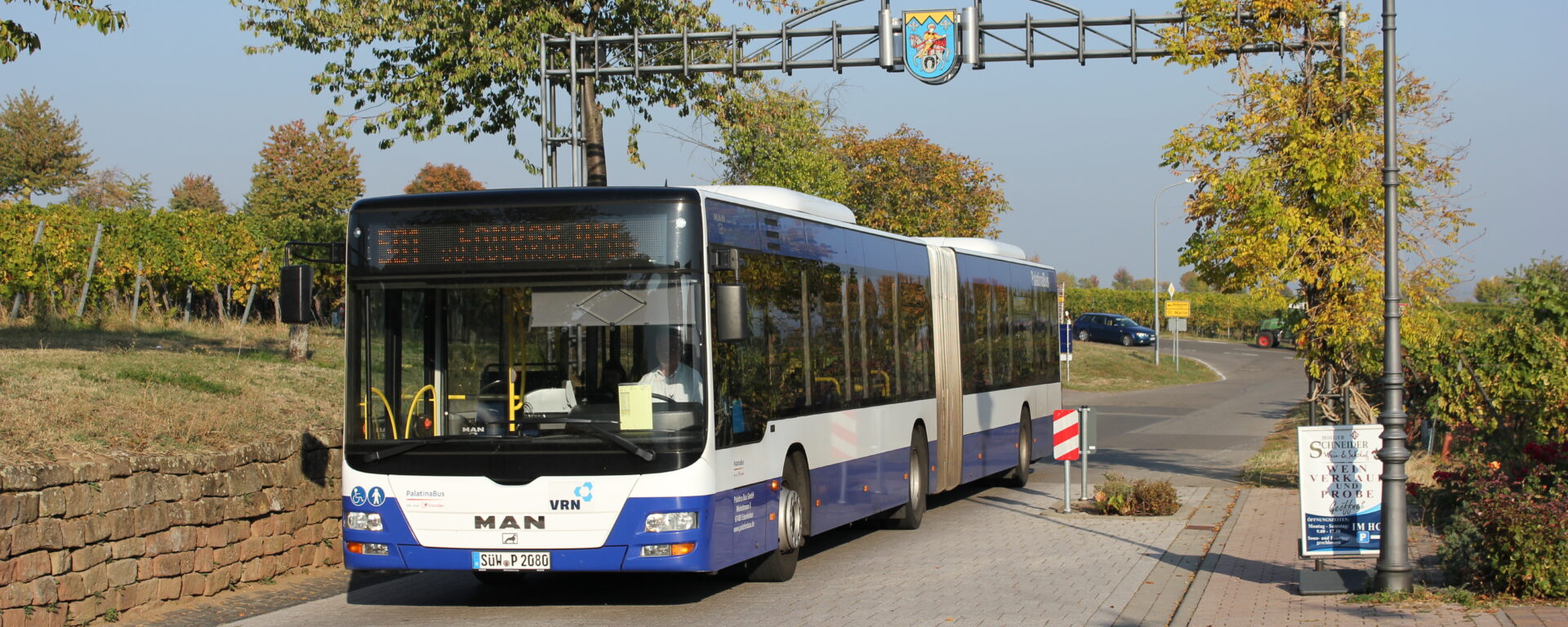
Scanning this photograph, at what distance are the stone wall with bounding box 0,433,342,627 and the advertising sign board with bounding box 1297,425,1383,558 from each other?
765 centimetres

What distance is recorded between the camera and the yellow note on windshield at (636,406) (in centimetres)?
961

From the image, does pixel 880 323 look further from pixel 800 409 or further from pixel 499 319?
pixel 499 319

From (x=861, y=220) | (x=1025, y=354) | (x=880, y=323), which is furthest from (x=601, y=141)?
(x=861, y=220)

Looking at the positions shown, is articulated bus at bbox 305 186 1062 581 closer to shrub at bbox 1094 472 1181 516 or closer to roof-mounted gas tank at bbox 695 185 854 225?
roof-mounted gas tank at bbox 695 185 854 225

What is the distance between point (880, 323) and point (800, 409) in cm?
255

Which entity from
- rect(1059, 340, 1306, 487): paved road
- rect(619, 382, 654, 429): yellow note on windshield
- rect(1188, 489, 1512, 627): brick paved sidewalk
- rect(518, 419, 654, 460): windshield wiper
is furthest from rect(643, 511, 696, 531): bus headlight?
rect(1059, 340, 1306, 487): paved road

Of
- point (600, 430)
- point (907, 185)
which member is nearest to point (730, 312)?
point (600, 430)

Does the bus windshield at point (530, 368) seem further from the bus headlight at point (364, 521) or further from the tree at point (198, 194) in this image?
the tree at point (198, 194)

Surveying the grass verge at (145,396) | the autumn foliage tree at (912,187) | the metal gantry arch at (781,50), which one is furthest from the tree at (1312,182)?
the autumn foliage tree at (912,187)

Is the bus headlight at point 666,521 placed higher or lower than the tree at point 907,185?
lower

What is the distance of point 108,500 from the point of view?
9.60m

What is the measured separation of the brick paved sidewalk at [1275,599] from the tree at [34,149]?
223ft

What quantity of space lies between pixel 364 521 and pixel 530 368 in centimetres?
151

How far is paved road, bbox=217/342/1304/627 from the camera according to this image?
9.90 meters
